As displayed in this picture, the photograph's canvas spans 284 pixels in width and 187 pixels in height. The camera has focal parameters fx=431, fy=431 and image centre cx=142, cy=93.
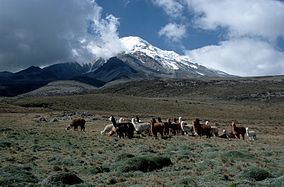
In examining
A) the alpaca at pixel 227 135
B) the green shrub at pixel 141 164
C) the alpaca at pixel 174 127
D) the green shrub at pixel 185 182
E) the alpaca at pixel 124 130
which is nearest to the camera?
the green shrub at pixel 185 182

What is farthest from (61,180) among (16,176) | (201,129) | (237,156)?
(201,129)

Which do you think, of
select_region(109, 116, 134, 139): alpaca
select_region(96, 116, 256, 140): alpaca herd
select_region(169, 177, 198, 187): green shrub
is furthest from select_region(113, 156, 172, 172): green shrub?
select_region(96, 116, 256, 140): alpaca herd

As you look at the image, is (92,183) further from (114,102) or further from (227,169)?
(114,102)

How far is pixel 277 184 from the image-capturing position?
13539 millimetres

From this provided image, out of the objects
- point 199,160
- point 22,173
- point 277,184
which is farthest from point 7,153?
point 277,184

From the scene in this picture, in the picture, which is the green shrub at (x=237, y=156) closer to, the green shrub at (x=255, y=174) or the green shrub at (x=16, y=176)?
the green shrub at (x=255, y=174)

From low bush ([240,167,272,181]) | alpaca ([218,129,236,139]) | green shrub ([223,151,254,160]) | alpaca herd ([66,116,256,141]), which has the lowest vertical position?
low bush ([240,167,272,181])

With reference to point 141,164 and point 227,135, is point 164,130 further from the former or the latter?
point 141,164

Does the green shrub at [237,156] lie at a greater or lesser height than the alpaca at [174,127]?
lesser

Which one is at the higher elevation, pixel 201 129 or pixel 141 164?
pixel 201 129

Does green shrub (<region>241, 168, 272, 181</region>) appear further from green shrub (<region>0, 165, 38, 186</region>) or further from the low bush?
green shrub (<region>0, 165, 38, 186</region>)

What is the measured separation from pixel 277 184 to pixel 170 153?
9.72m

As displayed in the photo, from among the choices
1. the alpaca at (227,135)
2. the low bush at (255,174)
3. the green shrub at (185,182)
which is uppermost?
the alpaca at (227,135)

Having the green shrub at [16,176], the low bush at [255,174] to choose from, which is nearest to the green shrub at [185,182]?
the low bush at [255,174]
